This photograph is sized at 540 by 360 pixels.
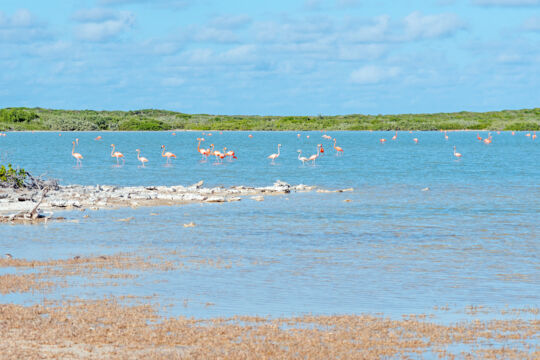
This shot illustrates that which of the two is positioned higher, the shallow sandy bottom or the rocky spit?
the rocky spit

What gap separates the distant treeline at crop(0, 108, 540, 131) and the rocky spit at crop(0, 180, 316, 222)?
103 m

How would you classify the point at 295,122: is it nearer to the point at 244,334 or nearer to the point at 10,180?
the point at 10,180

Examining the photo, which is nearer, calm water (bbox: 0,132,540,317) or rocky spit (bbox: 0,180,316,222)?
calm water (bbox: 0,132,540,317)

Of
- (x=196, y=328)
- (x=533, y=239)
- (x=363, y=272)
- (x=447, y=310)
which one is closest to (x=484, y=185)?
(x=533, y=239)

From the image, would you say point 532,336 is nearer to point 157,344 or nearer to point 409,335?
point 409,335

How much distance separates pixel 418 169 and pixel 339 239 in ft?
89.3

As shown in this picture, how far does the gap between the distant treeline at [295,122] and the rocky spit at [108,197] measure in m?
103

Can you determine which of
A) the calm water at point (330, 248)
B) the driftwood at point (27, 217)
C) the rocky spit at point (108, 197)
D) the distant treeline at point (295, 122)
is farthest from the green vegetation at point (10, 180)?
the distant treeline at point (295, 122)

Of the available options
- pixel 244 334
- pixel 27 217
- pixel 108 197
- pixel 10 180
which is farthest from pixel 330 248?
pixel 10 180

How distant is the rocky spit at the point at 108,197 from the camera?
861 inches

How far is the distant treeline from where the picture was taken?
13362 cm

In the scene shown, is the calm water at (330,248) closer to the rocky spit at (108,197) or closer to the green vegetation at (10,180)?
the rocky spit at (108,197)

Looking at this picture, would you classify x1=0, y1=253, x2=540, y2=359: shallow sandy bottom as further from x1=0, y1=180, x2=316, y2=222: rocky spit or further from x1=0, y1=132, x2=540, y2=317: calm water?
x1=0, y1=180, x2=316, y2=222: rocky spit

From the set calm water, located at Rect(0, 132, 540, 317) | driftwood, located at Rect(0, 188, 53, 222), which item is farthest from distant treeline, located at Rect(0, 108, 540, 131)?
driftwood, located at Rect(0, 188, 53, 222)
